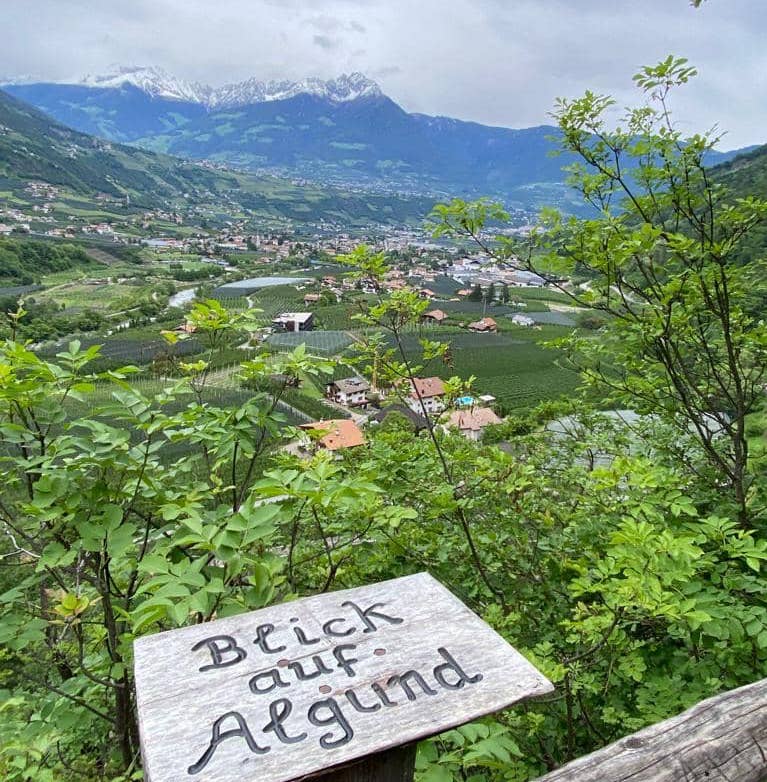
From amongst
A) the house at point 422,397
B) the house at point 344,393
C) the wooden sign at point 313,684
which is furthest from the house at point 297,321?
the wooden sign at point 313,684

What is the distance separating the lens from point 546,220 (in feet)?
10.6

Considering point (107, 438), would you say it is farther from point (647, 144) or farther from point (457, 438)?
point (647, 144)

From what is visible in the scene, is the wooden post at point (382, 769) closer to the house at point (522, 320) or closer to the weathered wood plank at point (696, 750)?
the weathered wood plank at point (696, 750)

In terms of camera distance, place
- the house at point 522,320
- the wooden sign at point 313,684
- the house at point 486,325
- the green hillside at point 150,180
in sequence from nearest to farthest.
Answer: the wooden sign at point 313,684
the house at point 486,325
the house at point 522,320
the green hillside at point 150,180

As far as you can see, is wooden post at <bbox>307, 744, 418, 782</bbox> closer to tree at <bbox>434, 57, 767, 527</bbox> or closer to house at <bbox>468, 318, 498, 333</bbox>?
tree at <bbox>434, 57, 767, 527</bbox>

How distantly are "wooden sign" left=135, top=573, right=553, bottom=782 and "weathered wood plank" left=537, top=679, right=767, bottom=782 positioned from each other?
364mm

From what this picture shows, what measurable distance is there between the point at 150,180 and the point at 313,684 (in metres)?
173

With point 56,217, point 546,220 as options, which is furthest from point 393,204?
point 546,220

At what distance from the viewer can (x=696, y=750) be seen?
1.35 m

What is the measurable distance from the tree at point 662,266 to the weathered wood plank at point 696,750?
1.49 m

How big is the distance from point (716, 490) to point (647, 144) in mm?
2114

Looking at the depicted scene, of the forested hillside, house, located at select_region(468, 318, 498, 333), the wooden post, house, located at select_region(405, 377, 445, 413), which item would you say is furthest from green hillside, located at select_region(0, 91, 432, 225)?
the wooden post

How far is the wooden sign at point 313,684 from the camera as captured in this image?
3.08 feet

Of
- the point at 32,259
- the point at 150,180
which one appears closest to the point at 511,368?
the point at 32,259
